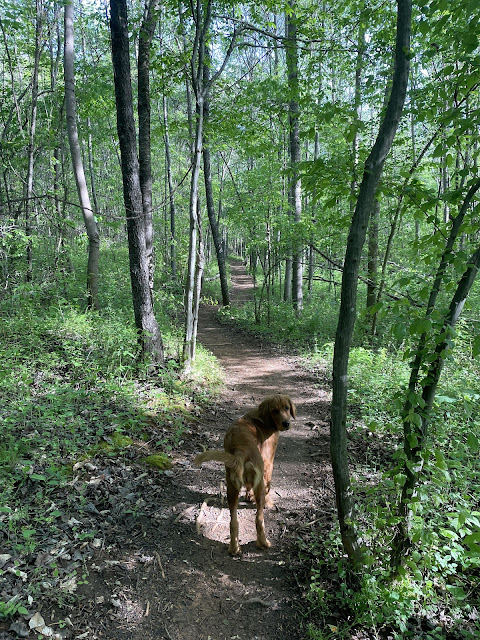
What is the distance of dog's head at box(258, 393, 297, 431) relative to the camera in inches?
161

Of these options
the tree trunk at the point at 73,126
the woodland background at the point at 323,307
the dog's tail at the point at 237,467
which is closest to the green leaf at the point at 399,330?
the woodland background at the point at 323,307

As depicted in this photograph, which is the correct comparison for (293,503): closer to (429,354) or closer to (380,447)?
(380,447)

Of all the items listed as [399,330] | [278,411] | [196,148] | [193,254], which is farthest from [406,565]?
[196,148]

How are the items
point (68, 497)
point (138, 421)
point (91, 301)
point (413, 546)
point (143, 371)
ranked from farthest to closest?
1. point (91, 301)
2. point (143, 371)
3. point (138, 421)
4. point (68, 497)
5. point (413, 546)

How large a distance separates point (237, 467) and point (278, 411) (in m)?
0.93

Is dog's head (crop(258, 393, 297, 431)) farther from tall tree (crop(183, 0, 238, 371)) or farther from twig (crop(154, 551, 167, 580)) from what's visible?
tall tree (crop(183, 0, 238, 371))

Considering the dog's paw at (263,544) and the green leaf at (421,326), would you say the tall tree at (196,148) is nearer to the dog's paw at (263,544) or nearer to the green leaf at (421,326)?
the dog's paw at (263,544)

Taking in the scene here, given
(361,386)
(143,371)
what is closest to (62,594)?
(143,371)

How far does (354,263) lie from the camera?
286 centimetres

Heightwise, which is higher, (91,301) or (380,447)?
(91,301)

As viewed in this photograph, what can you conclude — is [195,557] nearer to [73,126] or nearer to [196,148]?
[196,148]

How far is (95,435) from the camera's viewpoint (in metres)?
4.80

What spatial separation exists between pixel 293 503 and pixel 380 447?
1790mm

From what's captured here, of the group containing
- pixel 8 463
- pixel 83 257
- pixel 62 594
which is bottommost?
pixel 62 594
